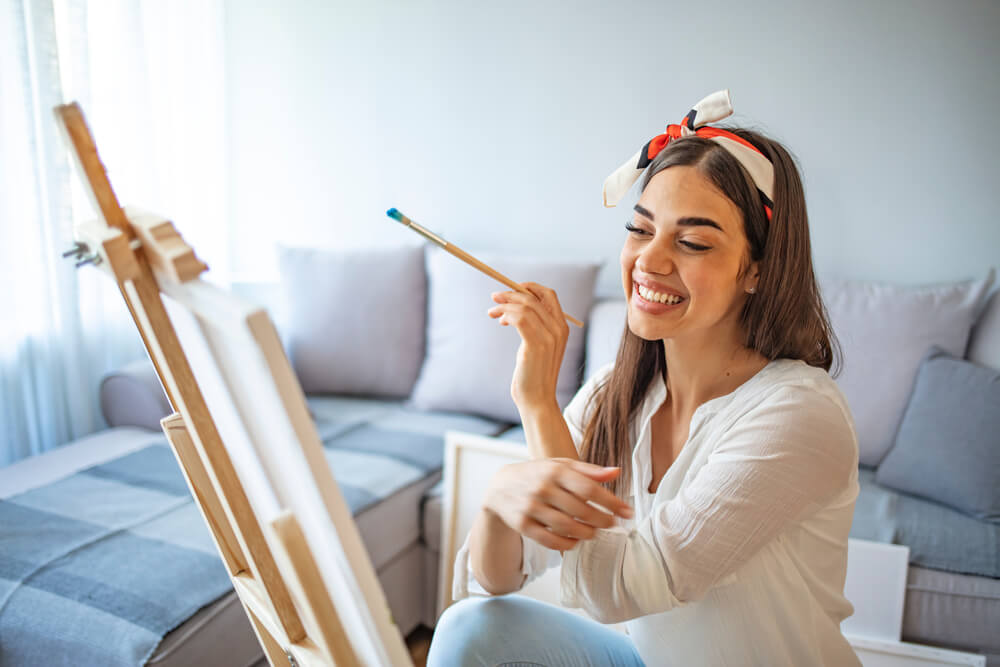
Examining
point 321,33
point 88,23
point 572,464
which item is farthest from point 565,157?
point 572,464

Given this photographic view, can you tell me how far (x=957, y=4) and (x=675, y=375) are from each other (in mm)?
1743

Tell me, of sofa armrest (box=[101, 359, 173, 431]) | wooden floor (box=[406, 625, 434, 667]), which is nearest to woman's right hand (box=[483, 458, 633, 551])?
wooden floor (box=[406, 625, 434, 667])

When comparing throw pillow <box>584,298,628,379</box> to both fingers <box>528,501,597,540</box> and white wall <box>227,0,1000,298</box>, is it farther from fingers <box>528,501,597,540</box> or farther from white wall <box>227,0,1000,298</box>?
fingers <box>528,501,597,540</box>

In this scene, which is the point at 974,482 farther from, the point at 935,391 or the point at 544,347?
the point at 544,347

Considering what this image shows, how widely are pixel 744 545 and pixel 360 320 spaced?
1.88 meters

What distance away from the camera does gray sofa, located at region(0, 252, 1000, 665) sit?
1621 mm

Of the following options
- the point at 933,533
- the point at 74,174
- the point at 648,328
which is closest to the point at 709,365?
the point at 648,328

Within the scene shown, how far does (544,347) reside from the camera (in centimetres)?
108

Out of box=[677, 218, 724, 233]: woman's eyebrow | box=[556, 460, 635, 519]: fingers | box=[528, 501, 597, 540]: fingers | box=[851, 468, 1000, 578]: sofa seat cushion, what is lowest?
box=[851, 468, 1000, 578]: sofa seat cushion

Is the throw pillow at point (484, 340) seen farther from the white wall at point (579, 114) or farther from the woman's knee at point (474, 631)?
the woman's knee at point (474, 631)

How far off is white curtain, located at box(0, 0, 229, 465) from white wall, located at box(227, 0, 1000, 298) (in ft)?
1.14

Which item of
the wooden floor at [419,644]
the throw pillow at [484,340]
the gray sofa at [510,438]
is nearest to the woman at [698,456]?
the gray sofa at [510,438]

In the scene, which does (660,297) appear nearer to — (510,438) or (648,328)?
(648,328)

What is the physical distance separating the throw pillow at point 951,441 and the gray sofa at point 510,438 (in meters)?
0.04
